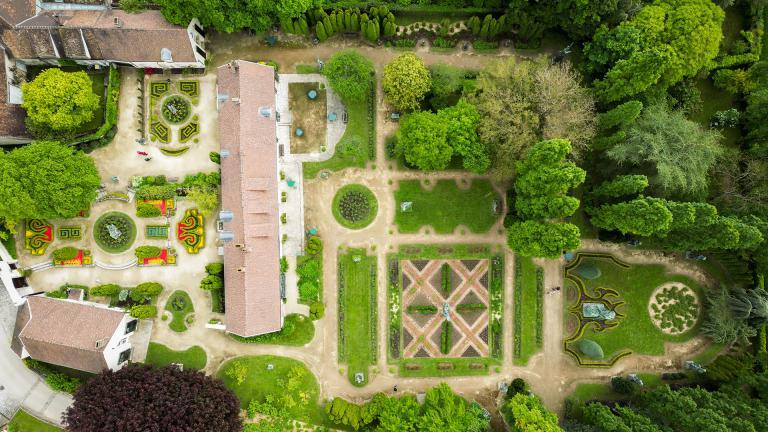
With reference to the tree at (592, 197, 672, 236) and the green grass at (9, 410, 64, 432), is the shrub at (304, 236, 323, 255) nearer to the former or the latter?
the tree at (592, 197, 672, 236)

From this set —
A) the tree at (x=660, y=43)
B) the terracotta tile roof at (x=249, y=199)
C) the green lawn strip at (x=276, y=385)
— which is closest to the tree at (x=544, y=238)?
the tree at (x=660, y=43)

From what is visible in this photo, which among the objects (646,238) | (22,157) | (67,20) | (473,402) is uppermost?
(67,20)

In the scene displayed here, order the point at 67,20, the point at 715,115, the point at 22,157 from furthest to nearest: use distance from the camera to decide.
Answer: the point at 715,115 → the point at 67,20 → the point at 22,157

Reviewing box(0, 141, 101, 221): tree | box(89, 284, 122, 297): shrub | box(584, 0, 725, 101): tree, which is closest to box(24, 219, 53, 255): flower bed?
box(0, 141, 101, 221): tree

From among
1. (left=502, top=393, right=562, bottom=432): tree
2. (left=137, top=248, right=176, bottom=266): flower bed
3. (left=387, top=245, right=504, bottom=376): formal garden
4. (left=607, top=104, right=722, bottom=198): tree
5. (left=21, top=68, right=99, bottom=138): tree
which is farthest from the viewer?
(left=387, top=245, right=504, bottom=376): formal garden

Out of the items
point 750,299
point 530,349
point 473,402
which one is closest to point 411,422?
point 473,402

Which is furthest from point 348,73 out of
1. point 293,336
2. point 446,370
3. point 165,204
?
point 446,370

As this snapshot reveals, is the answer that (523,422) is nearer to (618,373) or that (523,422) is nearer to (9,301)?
(618,373)
